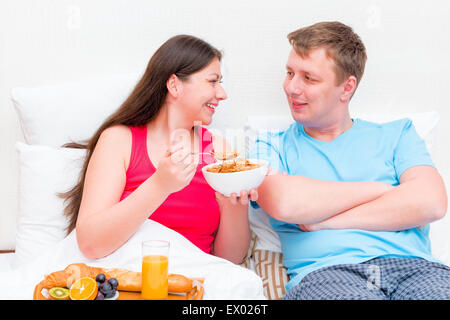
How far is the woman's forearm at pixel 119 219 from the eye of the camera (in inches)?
45.4

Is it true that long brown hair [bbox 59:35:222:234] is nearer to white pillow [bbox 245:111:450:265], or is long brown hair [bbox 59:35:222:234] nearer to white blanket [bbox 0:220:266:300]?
white blanket [bbox 0:220:266:300]

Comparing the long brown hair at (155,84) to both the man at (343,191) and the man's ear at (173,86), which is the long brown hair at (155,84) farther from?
the man at (343,191)

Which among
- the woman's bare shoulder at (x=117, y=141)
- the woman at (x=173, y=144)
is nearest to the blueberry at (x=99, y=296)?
the woman at (x=173, y=144)

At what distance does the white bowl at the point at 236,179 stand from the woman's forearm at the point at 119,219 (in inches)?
5.7

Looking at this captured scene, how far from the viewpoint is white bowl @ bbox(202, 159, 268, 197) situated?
1082 mm

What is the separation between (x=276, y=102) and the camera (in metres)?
1.86

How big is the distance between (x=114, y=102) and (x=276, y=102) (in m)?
0.66

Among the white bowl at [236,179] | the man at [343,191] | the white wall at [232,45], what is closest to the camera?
the white bowl at [236,179]

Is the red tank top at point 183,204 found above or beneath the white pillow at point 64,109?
beneath

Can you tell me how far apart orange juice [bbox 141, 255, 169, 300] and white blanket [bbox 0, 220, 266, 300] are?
0.41 ft

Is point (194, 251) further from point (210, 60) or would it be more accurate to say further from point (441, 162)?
point (441, 162)

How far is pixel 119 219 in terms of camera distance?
3.80ft

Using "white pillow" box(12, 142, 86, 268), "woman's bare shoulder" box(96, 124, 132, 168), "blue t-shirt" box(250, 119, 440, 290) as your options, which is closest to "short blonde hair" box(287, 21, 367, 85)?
"blue t-shirt" box(250, 119, 440, 290)

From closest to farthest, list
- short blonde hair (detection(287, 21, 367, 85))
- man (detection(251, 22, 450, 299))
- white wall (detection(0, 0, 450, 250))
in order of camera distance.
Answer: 1. man (detection(251, 22, 450, 299))
2. short blonde hair (detection(287, 21, 367, 85))
3. white wall (detection(0, 0, 450, 250))
